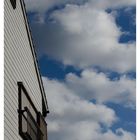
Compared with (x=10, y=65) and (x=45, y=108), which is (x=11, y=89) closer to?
(x=10, y=65)

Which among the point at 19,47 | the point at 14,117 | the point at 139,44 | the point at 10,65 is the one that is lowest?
the point at 139,44

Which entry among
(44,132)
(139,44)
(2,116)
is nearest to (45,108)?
(44,132)

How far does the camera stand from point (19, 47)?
19.0 metres

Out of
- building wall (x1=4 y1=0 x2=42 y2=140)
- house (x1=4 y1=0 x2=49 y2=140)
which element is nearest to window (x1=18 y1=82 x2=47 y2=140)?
house (x1=4 y1=0 x2=49 y2=140)

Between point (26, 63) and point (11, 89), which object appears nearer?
point (11, 89)

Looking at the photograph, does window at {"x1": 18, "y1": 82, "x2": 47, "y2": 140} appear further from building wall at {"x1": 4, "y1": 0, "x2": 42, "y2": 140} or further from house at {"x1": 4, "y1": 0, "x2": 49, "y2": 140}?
building wall at {"x1": 4, "y1": 0, "x2": 42, "y2": 140}

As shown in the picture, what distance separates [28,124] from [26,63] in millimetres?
2991

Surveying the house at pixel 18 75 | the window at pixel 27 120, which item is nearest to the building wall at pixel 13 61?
the house at pixel 18 75

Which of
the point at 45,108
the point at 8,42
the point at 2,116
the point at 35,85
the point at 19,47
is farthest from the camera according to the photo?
the point at 45,108

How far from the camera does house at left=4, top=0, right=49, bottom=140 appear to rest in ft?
52.9

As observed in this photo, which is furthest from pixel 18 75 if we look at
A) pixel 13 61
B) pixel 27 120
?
pixel 27 120

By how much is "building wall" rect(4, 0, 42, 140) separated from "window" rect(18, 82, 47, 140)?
1.63ft

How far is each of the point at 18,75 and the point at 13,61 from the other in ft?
4.58

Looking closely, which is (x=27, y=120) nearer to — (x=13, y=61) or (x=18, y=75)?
(x=18, y=75)
